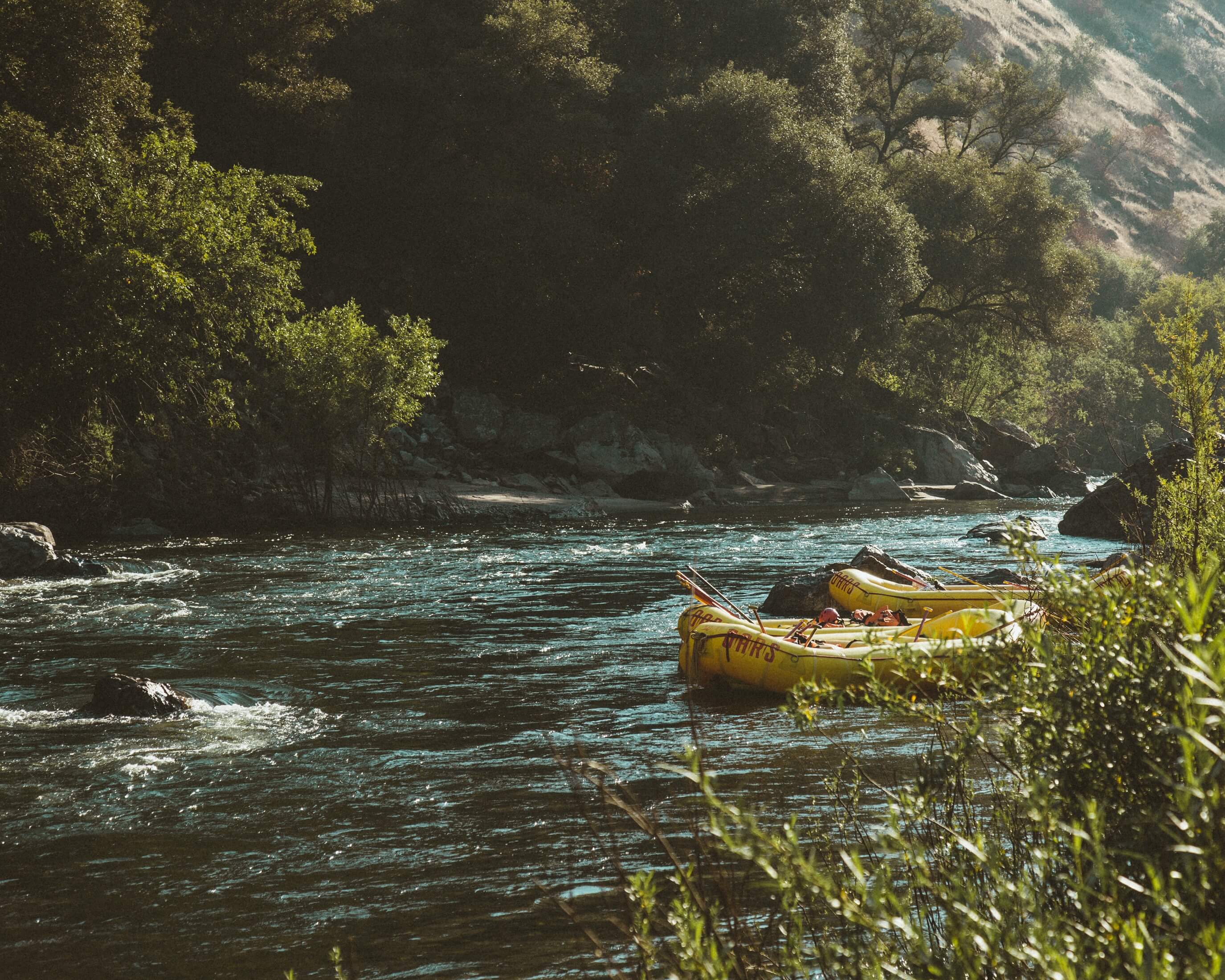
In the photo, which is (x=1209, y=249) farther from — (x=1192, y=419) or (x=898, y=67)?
(x=1192, y=419)

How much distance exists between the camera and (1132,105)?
122250 mm

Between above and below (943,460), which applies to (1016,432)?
above

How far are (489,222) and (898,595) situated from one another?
22.6 metres

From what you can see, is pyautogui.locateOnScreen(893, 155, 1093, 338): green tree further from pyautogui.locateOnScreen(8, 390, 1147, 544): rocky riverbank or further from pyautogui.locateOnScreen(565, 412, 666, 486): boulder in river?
pyautogui.locateOnScreen(565, 412, 666, 486): boulder in river

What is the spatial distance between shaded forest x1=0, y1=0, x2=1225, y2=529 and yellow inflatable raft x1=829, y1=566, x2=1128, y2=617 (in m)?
13.0

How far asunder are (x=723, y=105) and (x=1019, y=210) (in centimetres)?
1176

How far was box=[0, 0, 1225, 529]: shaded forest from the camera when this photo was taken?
20.0 metres

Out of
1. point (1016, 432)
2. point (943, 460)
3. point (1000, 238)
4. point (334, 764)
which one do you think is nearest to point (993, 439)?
point (1016, 432)

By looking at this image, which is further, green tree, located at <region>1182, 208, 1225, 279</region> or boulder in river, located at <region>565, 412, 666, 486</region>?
green tree, located at <region>1182, 208, 1225, 279</region>

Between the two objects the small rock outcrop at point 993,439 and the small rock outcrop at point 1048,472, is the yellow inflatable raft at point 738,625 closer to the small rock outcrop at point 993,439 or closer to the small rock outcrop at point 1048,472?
the small rock outcrop at point 1048,472

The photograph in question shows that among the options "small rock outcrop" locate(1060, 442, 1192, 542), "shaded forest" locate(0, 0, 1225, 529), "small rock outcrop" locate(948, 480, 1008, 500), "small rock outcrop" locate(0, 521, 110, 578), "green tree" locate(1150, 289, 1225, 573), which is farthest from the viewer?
"small rock outcrop" locate(948, 480, 1008, 500)

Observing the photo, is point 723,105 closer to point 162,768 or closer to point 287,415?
point 287,415

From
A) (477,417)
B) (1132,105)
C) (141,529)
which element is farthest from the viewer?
(1132,105)

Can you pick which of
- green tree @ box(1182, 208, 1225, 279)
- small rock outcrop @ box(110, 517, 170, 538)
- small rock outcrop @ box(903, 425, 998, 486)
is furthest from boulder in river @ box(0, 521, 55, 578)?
green tree @ box(1182, 208, 1225, 279)
